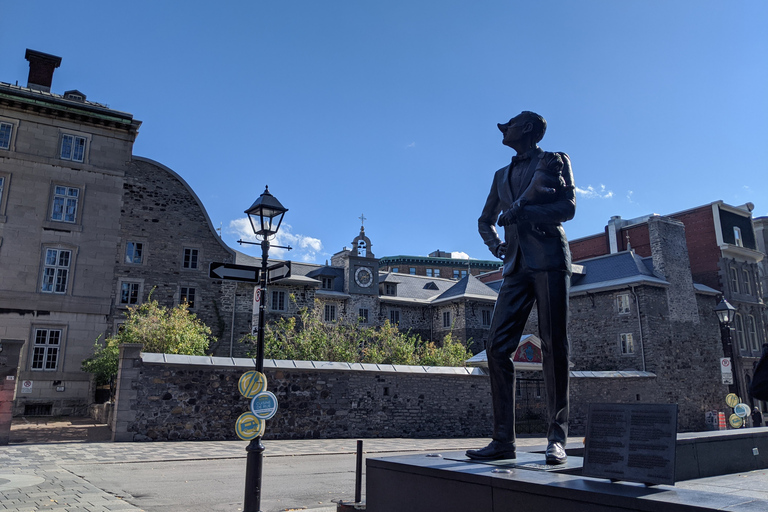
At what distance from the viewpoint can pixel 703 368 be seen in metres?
31.9

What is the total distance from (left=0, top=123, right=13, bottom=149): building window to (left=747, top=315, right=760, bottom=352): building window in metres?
41.3

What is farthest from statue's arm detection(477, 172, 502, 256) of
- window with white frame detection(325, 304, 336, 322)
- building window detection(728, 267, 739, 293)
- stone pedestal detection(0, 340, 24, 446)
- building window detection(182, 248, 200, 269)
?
building window detection(728, 267, 739, 293)

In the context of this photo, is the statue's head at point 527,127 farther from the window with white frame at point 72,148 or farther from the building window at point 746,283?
the building window at point 746,283

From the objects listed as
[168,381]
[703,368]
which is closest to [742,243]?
[703,368]

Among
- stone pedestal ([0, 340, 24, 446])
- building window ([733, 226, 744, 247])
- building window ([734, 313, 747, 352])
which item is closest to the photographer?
stone pedestal ([0, 340, 24, 446])

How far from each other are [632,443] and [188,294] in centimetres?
2844

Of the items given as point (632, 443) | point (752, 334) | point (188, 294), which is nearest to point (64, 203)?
point (188, 294)

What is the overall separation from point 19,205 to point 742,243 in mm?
40711

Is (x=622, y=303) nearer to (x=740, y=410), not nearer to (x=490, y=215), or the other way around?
(x=740, y=410)

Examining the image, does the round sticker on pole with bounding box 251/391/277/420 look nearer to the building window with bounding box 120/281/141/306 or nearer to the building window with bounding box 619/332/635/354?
the building window with bounding box 120/281/141/306

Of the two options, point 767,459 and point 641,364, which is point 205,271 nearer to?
point 641,364

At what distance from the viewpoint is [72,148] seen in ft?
86.2

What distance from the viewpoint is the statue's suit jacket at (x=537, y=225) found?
5.13 m

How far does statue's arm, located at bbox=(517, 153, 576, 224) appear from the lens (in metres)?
5.10
